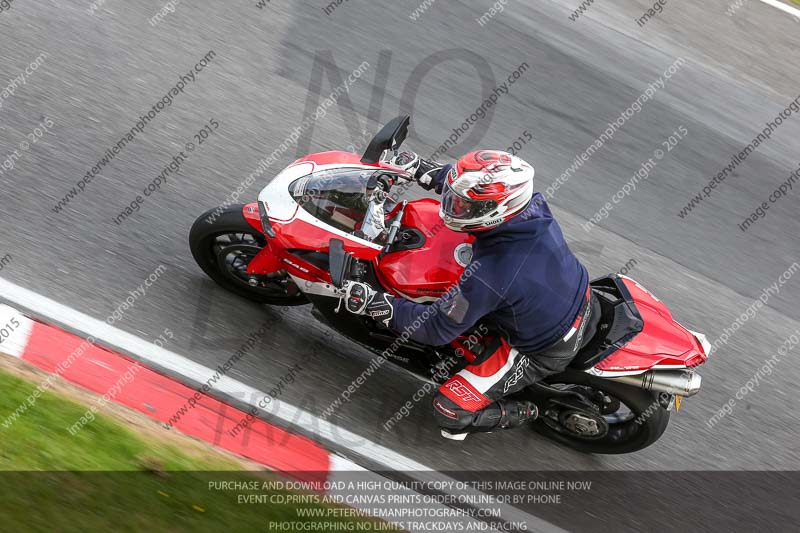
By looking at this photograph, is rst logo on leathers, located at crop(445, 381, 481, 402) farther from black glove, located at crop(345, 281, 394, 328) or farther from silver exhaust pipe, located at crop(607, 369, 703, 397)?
silver exhaust pipe, located at crop(607, 369, 703, 397)

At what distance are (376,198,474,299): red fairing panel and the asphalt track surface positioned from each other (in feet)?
3.38

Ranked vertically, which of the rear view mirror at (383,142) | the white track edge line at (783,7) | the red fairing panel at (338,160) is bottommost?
the red fairing panel at (338,160)

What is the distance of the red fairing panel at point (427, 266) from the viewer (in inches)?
202

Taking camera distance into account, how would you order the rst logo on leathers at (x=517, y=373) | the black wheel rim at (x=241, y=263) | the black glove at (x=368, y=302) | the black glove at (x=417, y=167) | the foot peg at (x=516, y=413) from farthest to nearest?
the black wheel rim at (x=241, y=263), the foot peg at (x=516, y=413), the black glove at (x=417, y=167), the rst logo on leathers at (x=517, y=373), the black glove at (x=368, y=302)

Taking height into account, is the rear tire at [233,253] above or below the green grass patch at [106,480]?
above

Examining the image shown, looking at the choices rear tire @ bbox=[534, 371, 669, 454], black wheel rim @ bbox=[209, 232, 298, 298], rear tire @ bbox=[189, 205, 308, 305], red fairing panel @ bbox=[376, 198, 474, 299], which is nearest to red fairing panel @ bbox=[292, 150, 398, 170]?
red fairing panel @ bbox=[376, 198, 474, 299]

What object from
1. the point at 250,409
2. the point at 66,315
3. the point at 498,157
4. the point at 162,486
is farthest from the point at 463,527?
the point at 66,315

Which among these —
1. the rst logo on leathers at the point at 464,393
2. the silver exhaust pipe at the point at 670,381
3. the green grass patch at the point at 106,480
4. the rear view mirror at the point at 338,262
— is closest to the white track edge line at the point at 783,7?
the silver exhaust pipe at the point at 670,381

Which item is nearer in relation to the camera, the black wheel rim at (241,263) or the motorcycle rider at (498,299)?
the motorcycle rider at (498,299)

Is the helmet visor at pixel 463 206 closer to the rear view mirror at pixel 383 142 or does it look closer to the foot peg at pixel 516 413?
the rear view mirror at pixel 383 142

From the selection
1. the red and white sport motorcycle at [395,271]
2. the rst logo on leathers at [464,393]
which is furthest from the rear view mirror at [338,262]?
the rst logo on leathers at [464,393]

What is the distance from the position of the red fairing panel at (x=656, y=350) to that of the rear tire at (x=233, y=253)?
2.19 m

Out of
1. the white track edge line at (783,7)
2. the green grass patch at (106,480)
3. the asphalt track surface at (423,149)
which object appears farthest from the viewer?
the white track edge line at (783,7)

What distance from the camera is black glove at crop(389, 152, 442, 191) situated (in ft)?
17.7
